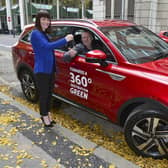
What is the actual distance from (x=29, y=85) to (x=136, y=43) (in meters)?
2.26

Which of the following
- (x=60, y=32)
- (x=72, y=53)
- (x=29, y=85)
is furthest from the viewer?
(x=29, y=85)

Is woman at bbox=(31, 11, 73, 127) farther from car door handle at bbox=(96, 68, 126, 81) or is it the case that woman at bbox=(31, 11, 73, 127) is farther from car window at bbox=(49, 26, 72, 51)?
car door handle at bbox=(96, 68, 126, 81)

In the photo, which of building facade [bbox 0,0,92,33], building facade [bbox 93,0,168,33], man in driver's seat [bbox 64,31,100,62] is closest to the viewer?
man in driver's seat [bbox 64,31,100,62]

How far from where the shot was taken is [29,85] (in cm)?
459

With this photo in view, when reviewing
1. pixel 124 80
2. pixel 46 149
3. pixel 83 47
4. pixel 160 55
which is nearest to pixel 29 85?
pixel 83 47

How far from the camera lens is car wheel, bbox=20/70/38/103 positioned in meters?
4.48

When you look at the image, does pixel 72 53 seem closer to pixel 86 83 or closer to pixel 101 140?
pixel 86 83

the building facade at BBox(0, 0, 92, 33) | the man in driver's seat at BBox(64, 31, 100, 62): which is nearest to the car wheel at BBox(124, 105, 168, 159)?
the man in driver's seat at BBox(64, 31, 100, 62)

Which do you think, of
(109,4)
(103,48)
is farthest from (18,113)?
(109,4)

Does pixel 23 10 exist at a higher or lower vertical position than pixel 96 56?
higher

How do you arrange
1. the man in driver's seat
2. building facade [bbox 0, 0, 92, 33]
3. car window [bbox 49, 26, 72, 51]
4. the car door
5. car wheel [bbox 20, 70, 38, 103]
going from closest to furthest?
the car door → the man in driver's seat → car window [bbox 49, 26, 72, 51] → car wheel [bbox 20, 70, 38, 103] → building facade [bbox 0, 0, 92, 33]

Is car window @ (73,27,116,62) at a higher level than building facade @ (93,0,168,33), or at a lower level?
lower

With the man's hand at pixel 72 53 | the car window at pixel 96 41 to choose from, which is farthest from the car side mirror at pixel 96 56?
the man's hand at pixel 72 53

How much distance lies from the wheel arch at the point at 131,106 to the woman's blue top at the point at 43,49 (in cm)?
115
